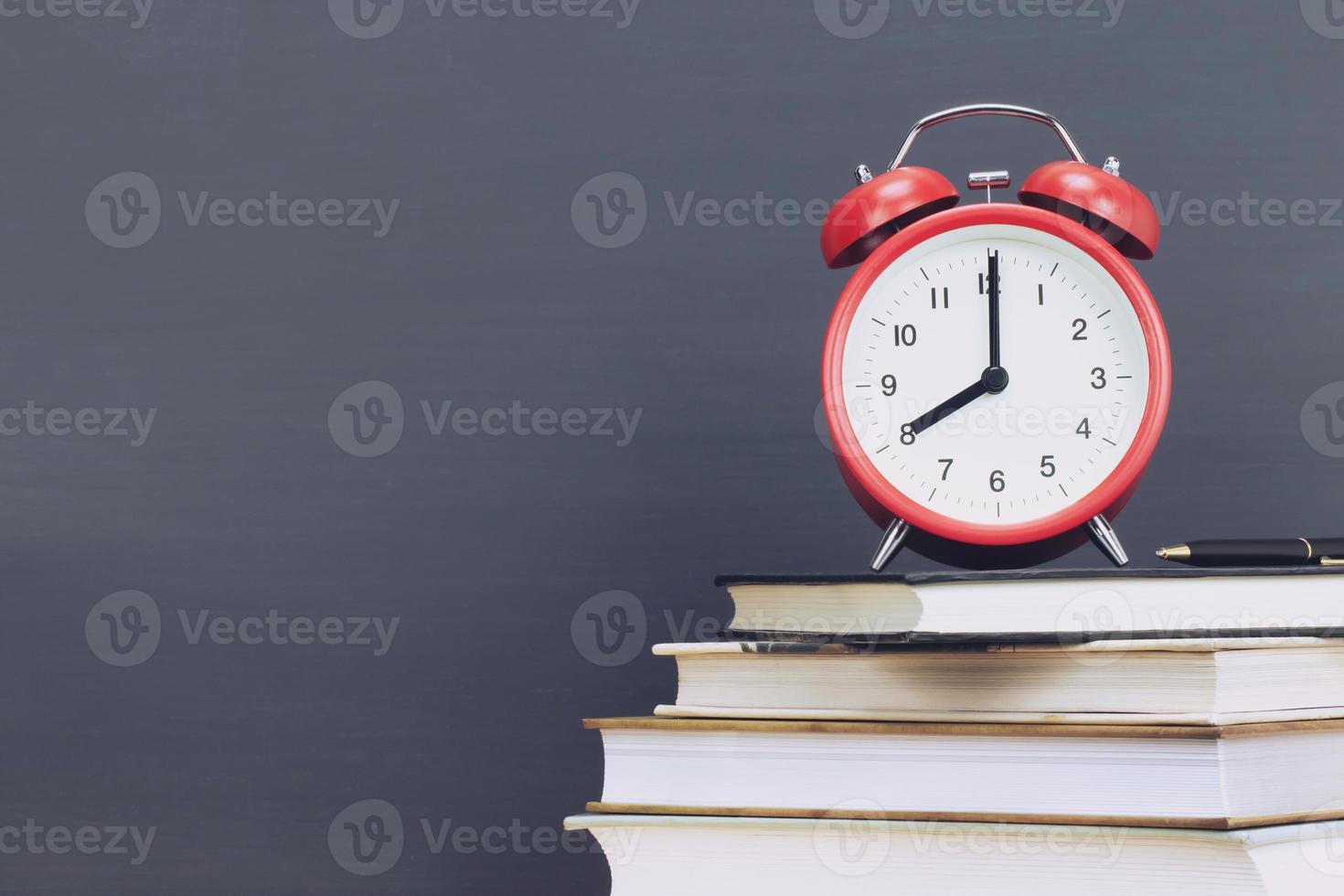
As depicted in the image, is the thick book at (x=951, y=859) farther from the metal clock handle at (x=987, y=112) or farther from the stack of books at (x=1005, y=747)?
the metal clock handle at (x=987, y=112)

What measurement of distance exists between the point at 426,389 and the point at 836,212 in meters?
0.45

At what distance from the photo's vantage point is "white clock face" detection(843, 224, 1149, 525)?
896mm

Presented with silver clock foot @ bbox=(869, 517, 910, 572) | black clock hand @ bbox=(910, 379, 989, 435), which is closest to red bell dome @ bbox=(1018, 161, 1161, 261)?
black clock hand @ bbox=(910, 379, 989, 435)

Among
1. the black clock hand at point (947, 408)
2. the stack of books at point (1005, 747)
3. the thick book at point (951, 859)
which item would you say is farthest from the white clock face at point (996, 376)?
the thick book at point (951, 859)

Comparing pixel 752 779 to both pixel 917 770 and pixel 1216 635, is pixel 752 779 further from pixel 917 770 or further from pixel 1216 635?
pixel 1216 635

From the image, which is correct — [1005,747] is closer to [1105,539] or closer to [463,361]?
[1105,539]

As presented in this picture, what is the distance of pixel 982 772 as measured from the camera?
2.64 ft

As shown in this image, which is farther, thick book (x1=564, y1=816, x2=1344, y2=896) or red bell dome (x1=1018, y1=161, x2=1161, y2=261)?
red bell dome (x1=1018, y1=161, x2=1161, y2=261)

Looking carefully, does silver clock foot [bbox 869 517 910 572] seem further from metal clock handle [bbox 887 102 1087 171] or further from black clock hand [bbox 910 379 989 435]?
metal clock handle [bbox 887 102 1087 171]

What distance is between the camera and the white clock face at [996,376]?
35.3 inches

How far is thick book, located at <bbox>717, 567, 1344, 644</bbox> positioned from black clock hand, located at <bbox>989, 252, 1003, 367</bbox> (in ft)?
0.57

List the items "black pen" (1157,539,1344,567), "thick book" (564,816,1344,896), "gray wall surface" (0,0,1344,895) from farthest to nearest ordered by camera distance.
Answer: "gray wall surface" (0,0,1344,895) → "black pen" (1157,539,1344,567) → "thick book" (564,816,1344,896)

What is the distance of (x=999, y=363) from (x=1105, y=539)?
13cm

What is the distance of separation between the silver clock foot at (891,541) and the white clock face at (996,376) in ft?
0.08
